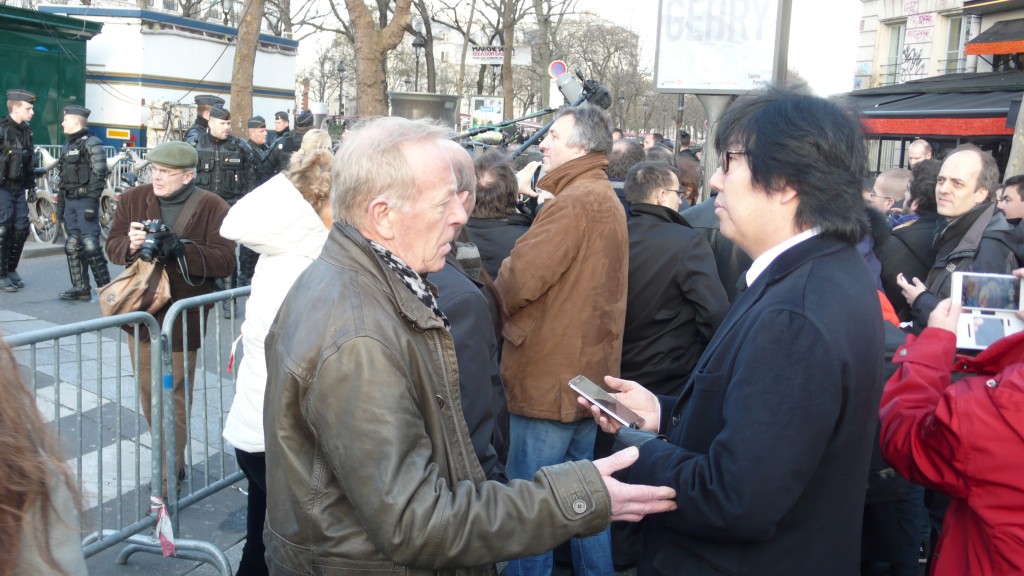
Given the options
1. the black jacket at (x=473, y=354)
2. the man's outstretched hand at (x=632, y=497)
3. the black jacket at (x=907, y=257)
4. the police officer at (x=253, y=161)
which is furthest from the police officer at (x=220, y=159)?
the man's outstretched hand at (x=632, y=497)

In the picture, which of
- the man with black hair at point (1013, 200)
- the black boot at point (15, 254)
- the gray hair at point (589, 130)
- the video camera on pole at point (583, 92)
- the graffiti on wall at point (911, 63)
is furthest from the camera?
the graffiti on wall at point (911, 63)

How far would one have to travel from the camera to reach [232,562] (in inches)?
166

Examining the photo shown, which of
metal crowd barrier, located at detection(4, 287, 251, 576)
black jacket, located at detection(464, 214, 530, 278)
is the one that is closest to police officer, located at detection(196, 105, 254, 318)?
metal crowd barrier, located at detection(4, 287, 251, 576)

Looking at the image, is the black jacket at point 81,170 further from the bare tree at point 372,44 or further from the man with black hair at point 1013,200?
the man with black hair at point 1013,200

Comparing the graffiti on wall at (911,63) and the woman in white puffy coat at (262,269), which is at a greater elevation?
the graffiti on wall at (911,63)

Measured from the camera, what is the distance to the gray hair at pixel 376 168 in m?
2.00

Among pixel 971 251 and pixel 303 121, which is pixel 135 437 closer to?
pixel 971 251

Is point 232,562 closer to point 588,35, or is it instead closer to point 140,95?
point 140,95

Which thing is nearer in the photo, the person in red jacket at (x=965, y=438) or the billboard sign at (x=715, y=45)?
the person in red jacket at (x=965, y=438)

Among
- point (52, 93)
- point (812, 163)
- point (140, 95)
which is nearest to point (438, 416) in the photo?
point (812, 163)

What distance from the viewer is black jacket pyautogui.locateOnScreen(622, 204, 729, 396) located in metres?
4.21

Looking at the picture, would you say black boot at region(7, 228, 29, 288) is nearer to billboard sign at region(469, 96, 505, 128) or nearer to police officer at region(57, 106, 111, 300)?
police officer at region(57, 106, 111, 300)

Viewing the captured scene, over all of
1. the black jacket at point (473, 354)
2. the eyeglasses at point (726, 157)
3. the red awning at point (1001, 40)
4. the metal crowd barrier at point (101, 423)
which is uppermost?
the red awning at point (1001, 40)

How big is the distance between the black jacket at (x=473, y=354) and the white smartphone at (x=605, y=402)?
25 centimetres
